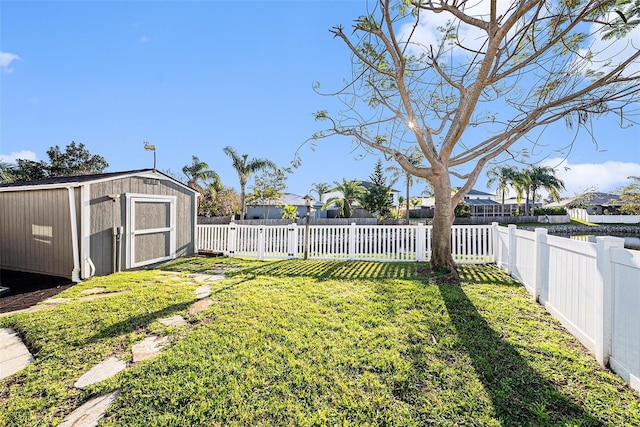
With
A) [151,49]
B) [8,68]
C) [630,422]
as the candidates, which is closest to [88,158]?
[8,68]

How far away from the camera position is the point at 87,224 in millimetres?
5910

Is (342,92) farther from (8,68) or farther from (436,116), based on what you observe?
(8,68)

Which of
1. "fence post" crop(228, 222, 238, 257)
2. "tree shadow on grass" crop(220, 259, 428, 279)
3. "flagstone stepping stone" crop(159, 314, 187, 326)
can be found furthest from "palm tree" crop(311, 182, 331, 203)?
"flagstone stepping stone" crop(159, 314, 187, 326)

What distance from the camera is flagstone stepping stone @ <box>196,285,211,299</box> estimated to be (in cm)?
441

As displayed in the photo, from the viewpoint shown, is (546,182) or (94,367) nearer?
(94,367)

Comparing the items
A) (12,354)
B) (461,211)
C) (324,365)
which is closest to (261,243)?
(12,354)

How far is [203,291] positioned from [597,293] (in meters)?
5.09

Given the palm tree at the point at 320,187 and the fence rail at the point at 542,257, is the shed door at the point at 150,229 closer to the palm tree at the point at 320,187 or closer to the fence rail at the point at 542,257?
the fence rail at the point at 542,257

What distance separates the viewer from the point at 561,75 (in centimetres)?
574

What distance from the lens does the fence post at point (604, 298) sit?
2372 mm

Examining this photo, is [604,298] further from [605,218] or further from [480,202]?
[605,218]

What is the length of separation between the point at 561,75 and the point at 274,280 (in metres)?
7.31

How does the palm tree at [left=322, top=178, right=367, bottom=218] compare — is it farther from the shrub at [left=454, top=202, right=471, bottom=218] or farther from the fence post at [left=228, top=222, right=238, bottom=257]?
the fence post at [left=228, top=222, right=238, bottom=257]

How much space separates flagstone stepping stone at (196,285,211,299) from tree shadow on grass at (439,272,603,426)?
3.69 metres
